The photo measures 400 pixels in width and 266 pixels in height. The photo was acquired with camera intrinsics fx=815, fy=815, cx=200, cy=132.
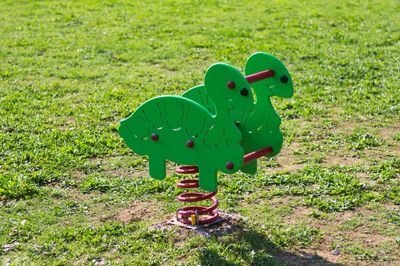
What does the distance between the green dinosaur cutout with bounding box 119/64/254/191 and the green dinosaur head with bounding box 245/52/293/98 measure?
1.62 feet

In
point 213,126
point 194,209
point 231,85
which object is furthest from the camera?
point 194,209

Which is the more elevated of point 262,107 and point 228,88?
point 228,88

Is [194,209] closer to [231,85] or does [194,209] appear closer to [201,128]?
[201,128]

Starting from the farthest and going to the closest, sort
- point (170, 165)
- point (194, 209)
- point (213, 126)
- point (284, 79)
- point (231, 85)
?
point (170, 165)
point (194, 209)
point (284, 79)
point (213, 126)
point (231, 85)

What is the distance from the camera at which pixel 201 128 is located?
604 cm

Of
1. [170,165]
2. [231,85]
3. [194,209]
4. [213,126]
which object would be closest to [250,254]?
[194,209]

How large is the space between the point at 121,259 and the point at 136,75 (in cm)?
563

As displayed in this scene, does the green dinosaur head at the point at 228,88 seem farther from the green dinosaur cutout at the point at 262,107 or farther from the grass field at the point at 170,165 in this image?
the grass field at the point at 170,165

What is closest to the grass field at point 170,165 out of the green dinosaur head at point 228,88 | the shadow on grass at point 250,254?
the shadow on grass at point 250,254

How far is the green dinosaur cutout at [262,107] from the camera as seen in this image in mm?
6270

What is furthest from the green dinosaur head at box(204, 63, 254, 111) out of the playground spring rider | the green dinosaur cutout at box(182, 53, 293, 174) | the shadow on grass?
the shadow on grass

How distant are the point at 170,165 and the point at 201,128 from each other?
6.93 feet

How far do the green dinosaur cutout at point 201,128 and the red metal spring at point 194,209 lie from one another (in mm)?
339

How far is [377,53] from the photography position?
1229 centimetres
